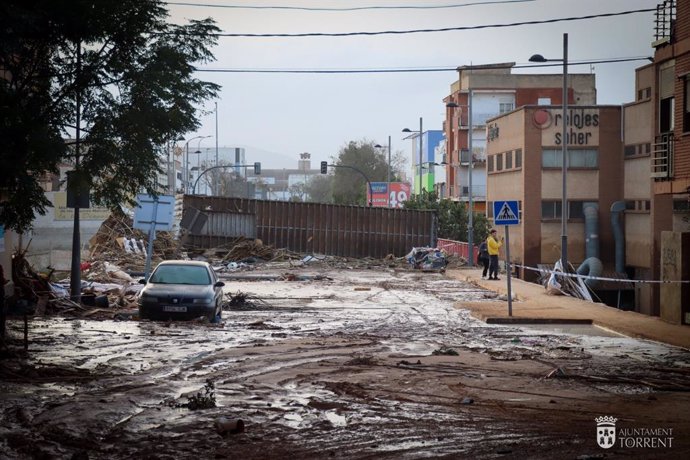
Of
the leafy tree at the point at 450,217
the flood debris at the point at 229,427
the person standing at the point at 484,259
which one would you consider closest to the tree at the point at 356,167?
the leafy tree at the point at 450,217

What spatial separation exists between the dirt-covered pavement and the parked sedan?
41cm

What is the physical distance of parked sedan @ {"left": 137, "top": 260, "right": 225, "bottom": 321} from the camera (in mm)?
22062

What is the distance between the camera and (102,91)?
591 inches

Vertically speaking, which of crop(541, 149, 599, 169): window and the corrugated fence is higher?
crop(541, 149, 599, 169): window

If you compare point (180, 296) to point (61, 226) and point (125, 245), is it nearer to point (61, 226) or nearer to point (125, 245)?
point (125, 245)

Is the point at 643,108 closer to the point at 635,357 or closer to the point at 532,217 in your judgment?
the point at 532,217

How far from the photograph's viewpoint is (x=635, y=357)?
53.5ft

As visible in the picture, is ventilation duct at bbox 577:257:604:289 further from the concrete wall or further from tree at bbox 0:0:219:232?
tree at bbox 0:0:219:232

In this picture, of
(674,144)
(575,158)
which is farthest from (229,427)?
(575,158)

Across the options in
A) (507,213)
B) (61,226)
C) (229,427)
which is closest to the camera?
(229,427)

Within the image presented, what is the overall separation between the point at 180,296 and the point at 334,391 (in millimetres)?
10423

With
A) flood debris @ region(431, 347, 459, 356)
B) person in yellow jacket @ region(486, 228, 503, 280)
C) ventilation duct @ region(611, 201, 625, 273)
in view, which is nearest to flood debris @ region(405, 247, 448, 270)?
ventilation duct @ region(611, 201, 625, 273)

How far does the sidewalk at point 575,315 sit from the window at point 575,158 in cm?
1993

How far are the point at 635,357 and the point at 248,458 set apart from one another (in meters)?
9.65
